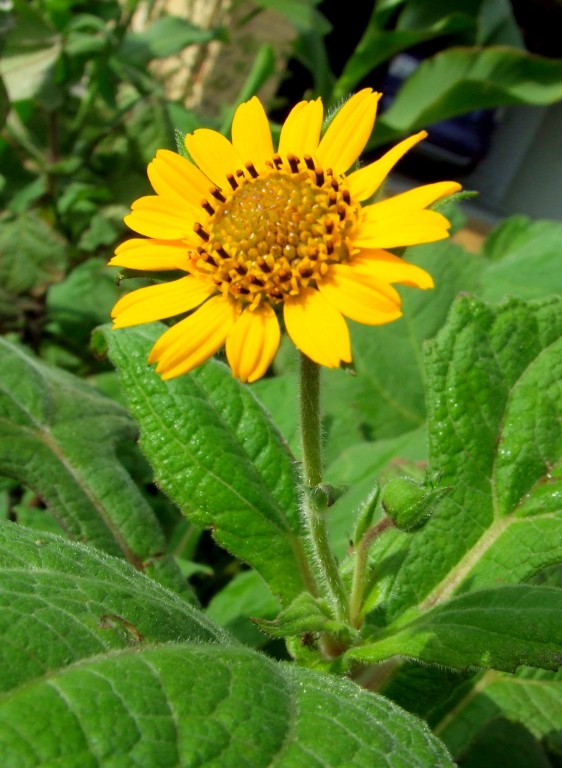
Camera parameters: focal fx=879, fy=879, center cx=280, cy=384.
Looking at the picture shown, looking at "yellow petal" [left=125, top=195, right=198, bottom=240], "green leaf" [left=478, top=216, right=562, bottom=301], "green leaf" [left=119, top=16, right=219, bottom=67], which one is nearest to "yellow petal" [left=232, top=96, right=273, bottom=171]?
"yellow petal" [left=125, top=195, right=198, bottom=240]

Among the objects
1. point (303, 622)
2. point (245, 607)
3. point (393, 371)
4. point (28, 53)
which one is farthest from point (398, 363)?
point (28, 53)

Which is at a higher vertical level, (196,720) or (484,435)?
(484,435)

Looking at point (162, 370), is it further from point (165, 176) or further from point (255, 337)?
point (165, 176)

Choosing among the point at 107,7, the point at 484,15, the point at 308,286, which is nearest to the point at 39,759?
the point at 308,286

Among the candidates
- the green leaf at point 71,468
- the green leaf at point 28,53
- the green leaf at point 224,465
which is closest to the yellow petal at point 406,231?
the green leaf at point 224,465

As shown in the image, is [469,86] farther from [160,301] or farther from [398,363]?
[160,301]

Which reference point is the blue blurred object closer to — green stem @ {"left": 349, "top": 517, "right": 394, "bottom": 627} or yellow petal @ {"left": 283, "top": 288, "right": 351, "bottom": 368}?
green stem @ {"left": 349, "top": 517, "right": 394, "bottom": 627}

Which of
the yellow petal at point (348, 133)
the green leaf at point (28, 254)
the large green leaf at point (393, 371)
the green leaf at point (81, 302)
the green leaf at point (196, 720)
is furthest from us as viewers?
the green leaf at point (28, 254)

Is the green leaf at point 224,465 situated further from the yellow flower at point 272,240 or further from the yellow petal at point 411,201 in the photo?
the yellow petal at point 411,201
